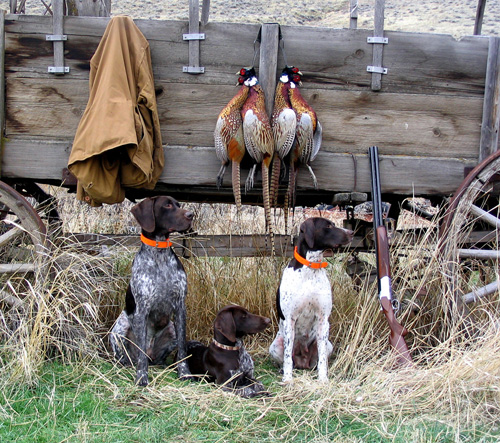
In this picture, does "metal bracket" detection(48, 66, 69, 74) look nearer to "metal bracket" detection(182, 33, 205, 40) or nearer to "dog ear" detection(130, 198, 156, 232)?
"metal bracket" detection(182, 33, 205, 40)

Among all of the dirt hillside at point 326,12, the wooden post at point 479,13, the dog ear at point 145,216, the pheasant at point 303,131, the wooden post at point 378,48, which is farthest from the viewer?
the dirt hillside at point 326,12

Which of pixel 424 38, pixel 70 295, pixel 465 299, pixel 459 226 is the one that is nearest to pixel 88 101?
pixel 70 295

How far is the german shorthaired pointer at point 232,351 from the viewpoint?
3.69 m

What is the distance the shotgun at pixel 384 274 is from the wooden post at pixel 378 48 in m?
0.47

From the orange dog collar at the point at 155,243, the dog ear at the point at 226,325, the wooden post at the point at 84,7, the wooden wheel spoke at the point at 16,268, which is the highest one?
the wooden post at the point at 84,7

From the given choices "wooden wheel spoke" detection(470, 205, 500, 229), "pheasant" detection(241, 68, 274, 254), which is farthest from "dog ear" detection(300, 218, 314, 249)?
"wooden wheel spoke" detection(470, 205, 500, 229)

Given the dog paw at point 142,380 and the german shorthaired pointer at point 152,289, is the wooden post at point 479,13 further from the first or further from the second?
the dog paw at point 142,380

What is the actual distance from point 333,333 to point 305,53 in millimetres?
2105

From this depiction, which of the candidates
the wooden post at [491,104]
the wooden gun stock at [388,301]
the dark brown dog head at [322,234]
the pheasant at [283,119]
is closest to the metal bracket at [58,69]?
the pheasant at [283,119]

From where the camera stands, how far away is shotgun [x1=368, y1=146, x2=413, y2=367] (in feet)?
12.1

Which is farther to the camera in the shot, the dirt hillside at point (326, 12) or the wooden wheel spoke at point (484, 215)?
the dirt hillside at point (326, 12)

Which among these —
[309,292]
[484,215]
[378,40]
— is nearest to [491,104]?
[484,215]

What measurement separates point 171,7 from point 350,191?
30450 millimetres

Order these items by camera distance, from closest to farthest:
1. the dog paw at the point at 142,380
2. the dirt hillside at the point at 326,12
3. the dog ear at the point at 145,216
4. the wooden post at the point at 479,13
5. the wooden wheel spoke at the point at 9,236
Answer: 1. the dog paw at the point at 142,380
2. the dog ear at the point at 145,216
3. the wooden wheel spoke at the point at 9,236
4. the wooden post at the point at 479,13
5. the dirt hillside at the point at 326,12
